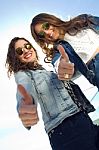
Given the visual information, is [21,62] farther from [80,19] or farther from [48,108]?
[80,19]

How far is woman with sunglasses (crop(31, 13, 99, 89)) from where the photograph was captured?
1843mm

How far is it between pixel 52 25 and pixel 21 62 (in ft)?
1.01

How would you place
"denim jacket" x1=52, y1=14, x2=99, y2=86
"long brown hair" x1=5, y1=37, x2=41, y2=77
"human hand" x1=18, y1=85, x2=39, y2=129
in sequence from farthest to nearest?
"denim jacket" x1=52, y1=14, x2=99, y2=86, "long brown hair" x1=5, y1=37, x2=41, y2=77, "human hand" x1=18, y1=85, x2=39, y2=129

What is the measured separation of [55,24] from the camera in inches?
76.7

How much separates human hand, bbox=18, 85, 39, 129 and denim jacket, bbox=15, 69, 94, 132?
40 millimetres

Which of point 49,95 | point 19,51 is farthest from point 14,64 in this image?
point 49,95

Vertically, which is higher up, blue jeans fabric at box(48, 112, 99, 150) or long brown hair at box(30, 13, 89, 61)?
long brown hair at box(30, 13, 89, 61)

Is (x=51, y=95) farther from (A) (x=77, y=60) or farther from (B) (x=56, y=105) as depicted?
(A) (x=77, y=60)

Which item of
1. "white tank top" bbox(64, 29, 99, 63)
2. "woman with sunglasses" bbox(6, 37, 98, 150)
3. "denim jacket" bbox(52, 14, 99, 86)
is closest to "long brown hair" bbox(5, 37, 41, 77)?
"woman with sunglasses" bbox(6, 37, 98, 150)

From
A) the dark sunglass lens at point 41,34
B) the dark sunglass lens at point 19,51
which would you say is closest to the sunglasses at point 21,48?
the dark sunglass lens at point 19,51

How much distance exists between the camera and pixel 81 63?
1821 mm

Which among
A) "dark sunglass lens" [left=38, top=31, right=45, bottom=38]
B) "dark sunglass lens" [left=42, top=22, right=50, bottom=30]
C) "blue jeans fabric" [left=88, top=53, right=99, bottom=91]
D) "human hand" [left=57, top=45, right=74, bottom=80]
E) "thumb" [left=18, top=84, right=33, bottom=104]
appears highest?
"dark sunglass lens" [left=42, top=22, right=50, bottom=30]

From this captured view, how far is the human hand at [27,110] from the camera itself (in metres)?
1.50

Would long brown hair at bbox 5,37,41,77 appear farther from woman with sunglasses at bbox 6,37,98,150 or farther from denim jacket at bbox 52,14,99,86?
denim jacket at bbox 52,14,99,86
